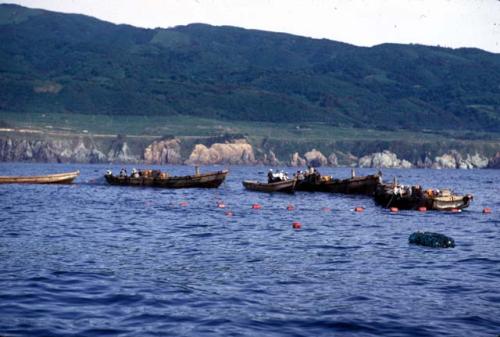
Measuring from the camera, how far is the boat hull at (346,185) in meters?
93.2

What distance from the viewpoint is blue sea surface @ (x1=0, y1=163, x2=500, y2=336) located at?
81.5 ft

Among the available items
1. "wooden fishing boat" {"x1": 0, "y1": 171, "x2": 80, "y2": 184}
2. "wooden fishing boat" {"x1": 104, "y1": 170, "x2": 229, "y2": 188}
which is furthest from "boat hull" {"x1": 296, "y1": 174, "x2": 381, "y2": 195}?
"wooden fishing boat" {"x1": 0, "y1": 171, "x2": 80, "y2": 184}

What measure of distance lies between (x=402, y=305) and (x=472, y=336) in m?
4.10

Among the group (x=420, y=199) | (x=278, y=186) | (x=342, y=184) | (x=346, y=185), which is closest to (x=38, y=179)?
(x=278, y=186)

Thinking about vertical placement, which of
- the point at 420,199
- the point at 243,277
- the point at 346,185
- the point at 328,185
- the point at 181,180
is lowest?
the point at 181,180

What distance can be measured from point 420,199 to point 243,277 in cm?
4087

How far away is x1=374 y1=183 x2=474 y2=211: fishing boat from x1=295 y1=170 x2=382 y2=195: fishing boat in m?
15.9

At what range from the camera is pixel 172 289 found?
2984 cm

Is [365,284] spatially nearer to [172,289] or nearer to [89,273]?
[172,289]

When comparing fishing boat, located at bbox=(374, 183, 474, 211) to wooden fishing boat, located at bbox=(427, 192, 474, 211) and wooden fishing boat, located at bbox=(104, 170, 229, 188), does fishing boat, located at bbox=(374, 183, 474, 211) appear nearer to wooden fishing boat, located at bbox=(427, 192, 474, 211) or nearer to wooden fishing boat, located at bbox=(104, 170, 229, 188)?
wooden fishing boat, located at bbox=(427, 192, 474, 211)

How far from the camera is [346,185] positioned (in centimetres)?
9512

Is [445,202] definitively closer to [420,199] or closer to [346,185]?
[420,199]

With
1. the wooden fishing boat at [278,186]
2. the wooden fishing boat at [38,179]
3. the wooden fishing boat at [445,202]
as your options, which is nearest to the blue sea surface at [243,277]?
the wooden fishing boat at [445,202]

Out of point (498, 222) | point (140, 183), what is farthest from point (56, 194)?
point (498, 222)
